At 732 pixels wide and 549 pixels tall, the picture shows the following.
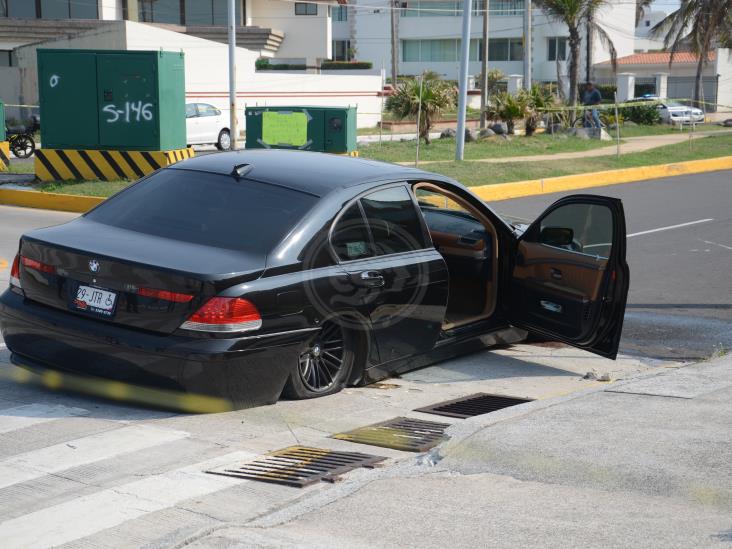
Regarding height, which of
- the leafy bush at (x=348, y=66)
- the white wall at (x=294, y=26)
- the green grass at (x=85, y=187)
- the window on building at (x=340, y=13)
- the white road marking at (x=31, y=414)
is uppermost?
the window on building at (x=340, y=13)

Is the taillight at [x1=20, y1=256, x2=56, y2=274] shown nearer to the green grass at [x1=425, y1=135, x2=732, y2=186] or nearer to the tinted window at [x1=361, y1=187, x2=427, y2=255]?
the tinted window at [x1=361, y1=187, x2=427, y2=255]

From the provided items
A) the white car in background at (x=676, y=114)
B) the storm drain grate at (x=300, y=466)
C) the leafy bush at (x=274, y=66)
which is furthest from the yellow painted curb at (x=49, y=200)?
A: the leafy bush at (x=274, y=66)

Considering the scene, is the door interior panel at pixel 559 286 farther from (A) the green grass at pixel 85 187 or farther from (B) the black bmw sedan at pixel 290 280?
(A) the green grass at pixel 85 187

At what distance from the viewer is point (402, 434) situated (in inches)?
237

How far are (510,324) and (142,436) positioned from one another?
333 centimetres

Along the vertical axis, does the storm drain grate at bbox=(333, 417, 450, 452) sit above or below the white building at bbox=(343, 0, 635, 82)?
below

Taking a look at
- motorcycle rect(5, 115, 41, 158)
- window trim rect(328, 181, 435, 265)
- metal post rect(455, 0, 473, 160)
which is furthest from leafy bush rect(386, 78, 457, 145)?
window trim rect(328, 181, 435, 265)

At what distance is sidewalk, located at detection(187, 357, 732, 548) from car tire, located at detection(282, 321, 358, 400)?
3.49ft

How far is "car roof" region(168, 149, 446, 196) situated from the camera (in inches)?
268

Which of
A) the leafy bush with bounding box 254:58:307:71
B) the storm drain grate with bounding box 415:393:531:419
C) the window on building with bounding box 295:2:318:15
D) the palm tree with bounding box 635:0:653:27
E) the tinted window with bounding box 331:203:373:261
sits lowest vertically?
the storm drain grate with bounding box 415:393:531:419

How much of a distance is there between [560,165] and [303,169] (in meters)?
17.6

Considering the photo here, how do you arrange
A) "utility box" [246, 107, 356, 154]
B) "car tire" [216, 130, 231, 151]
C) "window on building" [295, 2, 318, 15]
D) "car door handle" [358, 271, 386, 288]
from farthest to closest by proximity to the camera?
"window on building" [295, 2, 318, 15], "car tire" [216, 130, 231, 151], "utility box" [246, 107, 356, 154], "car door handle" [358, 271, 386, 288]

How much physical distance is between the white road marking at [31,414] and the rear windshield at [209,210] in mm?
1147

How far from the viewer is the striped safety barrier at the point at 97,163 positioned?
18.3 metres
